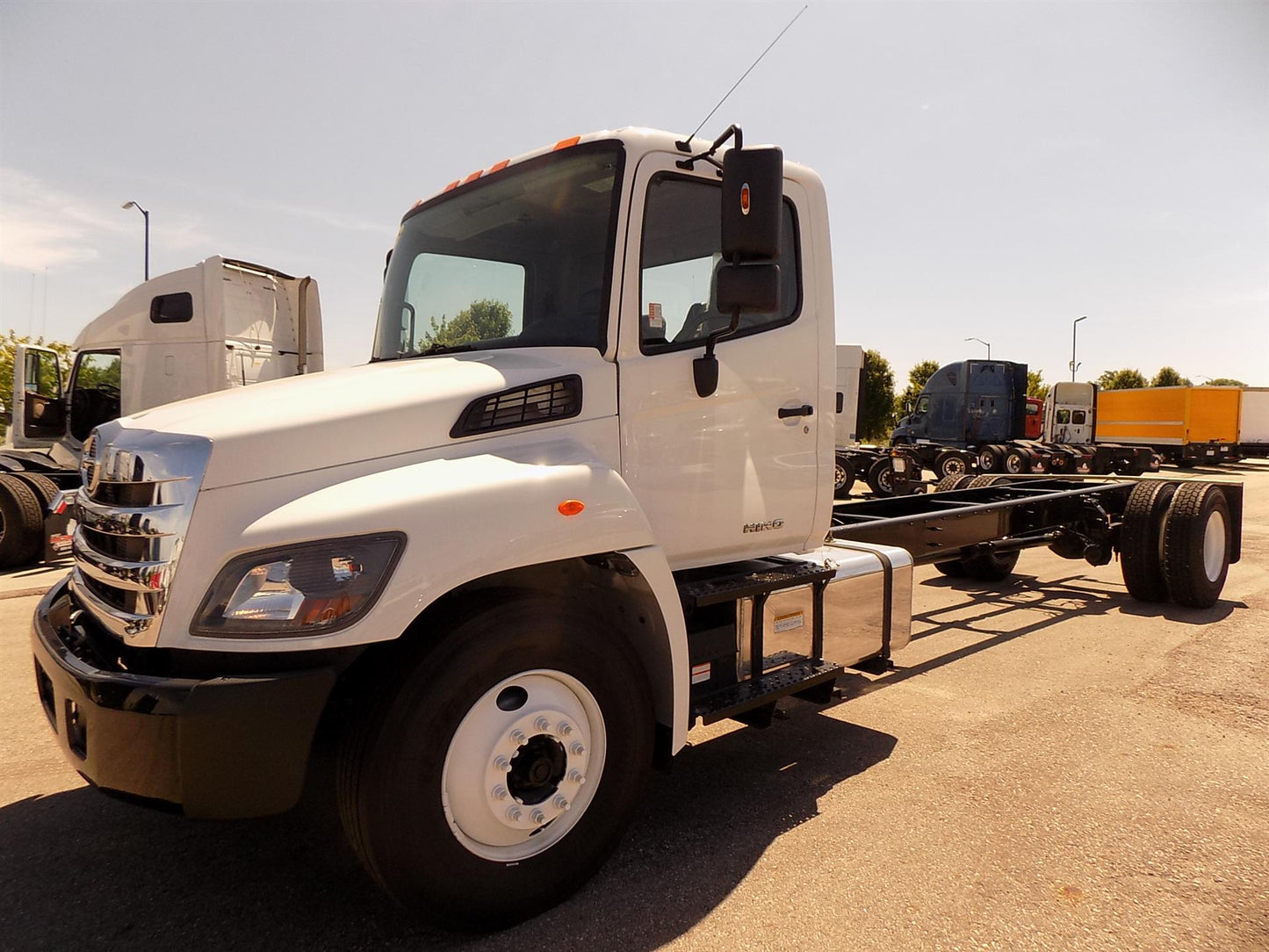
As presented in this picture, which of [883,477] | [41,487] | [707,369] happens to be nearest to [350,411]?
[707,369]

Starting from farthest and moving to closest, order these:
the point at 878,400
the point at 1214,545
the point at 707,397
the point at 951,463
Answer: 1. the point at 878,400
2. the point at 951,463
3. the point at 1214,545
4. the point at 707,397

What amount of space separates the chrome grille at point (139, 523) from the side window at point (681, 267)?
1.62 m

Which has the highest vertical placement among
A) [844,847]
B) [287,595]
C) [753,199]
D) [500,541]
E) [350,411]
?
[753,199]

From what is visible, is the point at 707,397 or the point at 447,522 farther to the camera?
the point at 707,397

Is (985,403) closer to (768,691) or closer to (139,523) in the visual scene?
(768,691)

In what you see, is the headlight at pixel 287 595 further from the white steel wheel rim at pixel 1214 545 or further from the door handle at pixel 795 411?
the white steel wheel rim at pixel 1214 545

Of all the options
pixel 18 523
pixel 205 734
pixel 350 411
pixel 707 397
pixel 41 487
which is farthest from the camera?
pixel 41 487

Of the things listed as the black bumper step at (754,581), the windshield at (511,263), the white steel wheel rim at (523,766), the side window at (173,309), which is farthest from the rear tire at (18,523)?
the white steel wheel rim at (523,766)

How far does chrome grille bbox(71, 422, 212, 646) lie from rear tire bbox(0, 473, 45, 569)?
7.91 metres

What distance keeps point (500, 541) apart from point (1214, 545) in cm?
756

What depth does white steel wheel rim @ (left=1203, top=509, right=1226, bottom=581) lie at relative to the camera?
7.34 meters

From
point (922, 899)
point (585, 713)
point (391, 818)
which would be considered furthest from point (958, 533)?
point (391, 818)

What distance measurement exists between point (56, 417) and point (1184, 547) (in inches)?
482

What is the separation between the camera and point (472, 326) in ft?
11.5
